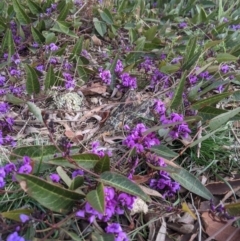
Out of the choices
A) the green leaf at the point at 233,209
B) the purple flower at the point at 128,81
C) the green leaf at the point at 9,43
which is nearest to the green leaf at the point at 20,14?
the green leaf at the point at 9,43

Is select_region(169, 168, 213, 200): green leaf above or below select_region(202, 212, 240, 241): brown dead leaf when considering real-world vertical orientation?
above

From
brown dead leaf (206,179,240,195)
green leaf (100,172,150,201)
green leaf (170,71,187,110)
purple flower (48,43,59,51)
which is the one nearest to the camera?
green leaf (100,172,150,201)

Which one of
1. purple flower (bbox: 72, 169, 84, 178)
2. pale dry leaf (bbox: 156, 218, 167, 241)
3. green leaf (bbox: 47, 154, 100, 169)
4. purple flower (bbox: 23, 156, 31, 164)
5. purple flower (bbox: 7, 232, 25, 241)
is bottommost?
pale dry leaf (bbox: 156, 218, 167, 241)

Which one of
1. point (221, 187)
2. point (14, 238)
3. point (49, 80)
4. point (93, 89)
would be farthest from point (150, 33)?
point (14, 238)

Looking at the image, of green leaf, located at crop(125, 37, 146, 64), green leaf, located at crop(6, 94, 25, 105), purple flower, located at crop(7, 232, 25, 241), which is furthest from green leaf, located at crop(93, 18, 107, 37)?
purple flower, located at crop(7, 232, 25, 241)

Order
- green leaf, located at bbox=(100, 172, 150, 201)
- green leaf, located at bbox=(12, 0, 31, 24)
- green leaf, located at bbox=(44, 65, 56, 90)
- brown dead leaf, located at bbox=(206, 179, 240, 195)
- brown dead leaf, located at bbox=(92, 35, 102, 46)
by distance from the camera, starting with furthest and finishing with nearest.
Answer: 1. brown dead leaf, located at bbox=(92, 35, 102, 46)
2. green leaf, located at bbox=(12, 0, 31, 24)
3. green leaf, located at bbox=(44, 65, 56, 90)
4. brown dead leaf, located at bbox=(206, 179, 240, 195)
5. green leaf, located at bbox=(100, 172, 150, 201)

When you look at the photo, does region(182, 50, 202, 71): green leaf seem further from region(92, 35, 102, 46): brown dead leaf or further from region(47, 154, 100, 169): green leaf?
region(47, 154, 100, 169): green leaf

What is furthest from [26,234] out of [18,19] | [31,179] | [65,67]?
[18,19]

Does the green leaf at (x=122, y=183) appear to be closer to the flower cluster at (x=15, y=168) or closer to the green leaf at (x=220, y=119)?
the flower cluster at (x=15, y=168)
